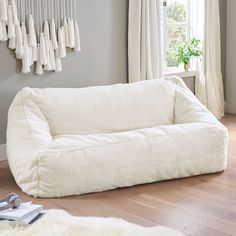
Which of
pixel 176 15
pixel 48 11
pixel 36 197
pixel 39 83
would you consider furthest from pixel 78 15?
pixel 36 197

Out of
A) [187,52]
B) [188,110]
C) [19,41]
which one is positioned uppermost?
[19,41]

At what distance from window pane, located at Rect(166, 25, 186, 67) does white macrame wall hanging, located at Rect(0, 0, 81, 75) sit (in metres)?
1.59

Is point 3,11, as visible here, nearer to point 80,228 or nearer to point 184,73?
point 80,228

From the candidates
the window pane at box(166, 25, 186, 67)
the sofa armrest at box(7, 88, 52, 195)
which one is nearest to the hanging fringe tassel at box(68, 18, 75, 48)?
the sofa armrest at box(7, 88, 52, 195)

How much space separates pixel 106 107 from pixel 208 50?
91.8 inches

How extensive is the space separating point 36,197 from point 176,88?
5.41ft

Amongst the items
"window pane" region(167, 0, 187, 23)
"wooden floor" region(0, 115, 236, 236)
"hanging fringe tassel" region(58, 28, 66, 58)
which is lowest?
"wooden floor" region(0, 115, 236, 236)

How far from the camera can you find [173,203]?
8.77 feet

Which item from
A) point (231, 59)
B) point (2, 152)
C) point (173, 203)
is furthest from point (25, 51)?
point (231, 59)

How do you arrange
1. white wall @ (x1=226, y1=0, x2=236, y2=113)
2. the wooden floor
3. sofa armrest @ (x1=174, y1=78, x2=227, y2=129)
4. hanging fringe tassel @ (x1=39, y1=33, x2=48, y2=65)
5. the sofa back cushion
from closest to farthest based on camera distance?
the wooden floor < the sofa back cushion < sofa armrest @ (x1=174, y1=78, x2=227, y2=129) < hanging fringe tassel @ (x1=39, y1=33, x2=48, y2=65) < white wall @ (x1=226, y1=0, x2=236, y2=113)

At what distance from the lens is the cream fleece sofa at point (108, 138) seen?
279 centimetres

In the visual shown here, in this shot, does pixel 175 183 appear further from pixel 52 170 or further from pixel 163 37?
pixel 163 37

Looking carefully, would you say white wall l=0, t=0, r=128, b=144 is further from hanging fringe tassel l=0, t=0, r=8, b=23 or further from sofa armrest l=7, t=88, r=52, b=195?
sofa armrest l=7, t=88, r=52, b=195

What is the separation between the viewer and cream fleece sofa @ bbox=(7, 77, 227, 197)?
2789 mm
